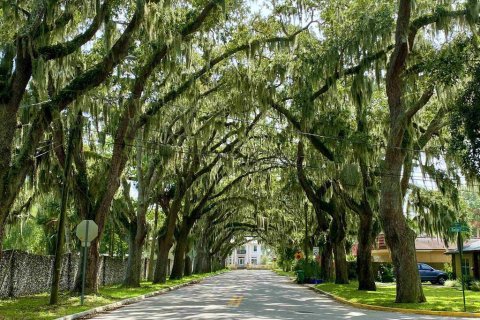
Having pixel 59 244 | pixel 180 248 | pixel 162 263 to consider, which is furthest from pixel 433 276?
pixel 59 244

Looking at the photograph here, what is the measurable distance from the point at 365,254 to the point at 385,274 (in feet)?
49.6

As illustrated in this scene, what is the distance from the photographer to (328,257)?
120 feet

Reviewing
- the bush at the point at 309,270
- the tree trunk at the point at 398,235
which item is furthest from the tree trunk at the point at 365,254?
the bush at the point at 309,270

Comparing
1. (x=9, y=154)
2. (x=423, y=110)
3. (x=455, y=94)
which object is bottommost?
(x=9, y=154)

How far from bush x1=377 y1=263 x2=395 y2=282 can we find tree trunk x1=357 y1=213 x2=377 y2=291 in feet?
47.8

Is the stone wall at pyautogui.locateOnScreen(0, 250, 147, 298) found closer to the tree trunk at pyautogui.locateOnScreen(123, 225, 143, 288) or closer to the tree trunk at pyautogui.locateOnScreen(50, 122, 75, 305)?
the tree trunk at pyautogui.locateOnScreen(123, 225, 143, 288)

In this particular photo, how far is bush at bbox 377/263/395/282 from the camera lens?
126ft

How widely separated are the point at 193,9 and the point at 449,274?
95.9ft

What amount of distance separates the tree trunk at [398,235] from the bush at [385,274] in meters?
22.0

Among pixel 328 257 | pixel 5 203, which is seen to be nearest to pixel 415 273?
pixel 5 203

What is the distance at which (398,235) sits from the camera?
1720cm

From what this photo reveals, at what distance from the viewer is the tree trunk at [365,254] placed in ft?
78.4

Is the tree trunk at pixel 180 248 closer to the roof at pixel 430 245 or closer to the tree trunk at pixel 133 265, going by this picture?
the tree trunk at pixel 133 265

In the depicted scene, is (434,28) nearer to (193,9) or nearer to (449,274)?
(193,9)
